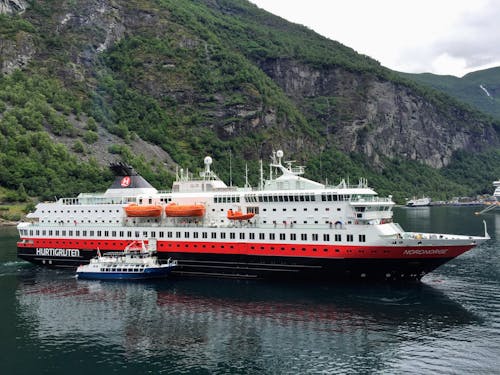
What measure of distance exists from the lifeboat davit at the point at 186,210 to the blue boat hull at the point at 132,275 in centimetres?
477

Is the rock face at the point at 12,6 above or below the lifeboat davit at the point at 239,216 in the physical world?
above

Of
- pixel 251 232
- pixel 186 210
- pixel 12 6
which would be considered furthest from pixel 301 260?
pixel 12 6

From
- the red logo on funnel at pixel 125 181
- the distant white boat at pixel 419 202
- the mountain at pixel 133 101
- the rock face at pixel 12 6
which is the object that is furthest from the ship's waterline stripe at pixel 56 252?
the distant white boat at pixel 419 202

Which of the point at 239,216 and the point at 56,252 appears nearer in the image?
the point at 239,216

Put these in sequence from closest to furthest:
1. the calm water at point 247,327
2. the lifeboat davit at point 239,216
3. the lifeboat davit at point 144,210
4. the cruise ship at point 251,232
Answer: the calm water at point 247,327 → the cruise ship at point 251,232 → the lifeboat davit at point 239,216 → the lifeboat davit at point 144,210

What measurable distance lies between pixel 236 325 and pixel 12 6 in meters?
157

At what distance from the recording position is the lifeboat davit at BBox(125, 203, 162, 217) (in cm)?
4491

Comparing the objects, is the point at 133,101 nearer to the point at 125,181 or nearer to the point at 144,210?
the point at 125,181

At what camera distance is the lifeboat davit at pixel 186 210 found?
43.6m

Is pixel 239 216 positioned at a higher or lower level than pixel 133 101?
lower

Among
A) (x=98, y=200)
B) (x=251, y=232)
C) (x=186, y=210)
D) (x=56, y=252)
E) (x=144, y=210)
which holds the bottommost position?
(x=56, y=252)

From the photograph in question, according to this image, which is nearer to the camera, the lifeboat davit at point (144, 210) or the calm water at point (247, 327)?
the calm water at point (247, 327)

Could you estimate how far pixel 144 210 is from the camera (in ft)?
148

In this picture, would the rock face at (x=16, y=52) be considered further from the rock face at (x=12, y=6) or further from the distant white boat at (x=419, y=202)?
the distant white boat at (x=419, y=202)
